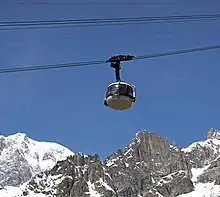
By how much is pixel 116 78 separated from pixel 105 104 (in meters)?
0.56

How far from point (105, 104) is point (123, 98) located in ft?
1.31

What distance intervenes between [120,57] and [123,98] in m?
0.80

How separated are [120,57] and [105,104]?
98 cm

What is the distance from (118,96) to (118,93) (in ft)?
0.23

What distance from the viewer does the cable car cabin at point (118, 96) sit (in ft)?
41.5

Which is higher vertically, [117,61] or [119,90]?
[117,61]

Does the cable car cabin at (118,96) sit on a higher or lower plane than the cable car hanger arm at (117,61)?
lower

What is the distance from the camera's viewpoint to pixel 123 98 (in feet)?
41.5

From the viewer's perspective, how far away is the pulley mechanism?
496 inches

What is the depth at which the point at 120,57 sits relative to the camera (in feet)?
41.4

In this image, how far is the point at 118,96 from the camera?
41.4ft

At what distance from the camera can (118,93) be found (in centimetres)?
1265

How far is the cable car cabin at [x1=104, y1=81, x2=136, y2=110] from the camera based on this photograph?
12.6 meters

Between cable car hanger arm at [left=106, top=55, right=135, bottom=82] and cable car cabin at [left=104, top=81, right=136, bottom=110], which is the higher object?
cable car hanger arm at [left=106, top=55, right=135, bottom=82]
